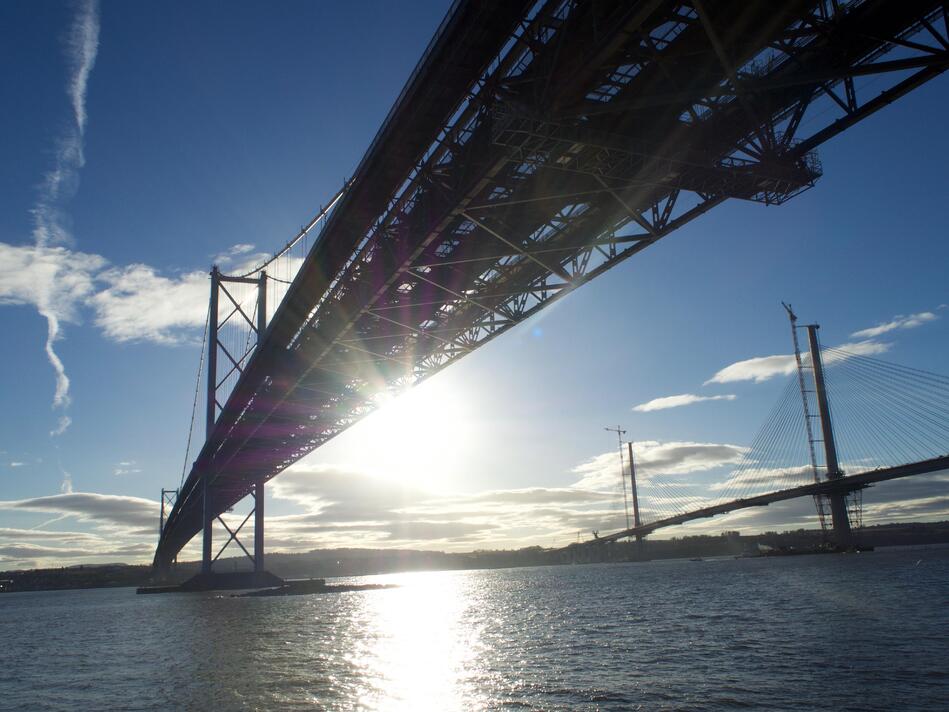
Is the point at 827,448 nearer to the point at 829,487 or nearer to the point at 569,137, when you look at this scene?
the point at 829,487

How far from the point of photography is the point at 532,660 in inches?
847

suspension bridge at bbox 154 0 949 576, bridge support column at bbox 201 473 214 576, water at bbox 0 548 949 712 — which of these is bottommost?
water at bbox 0 548 949 712

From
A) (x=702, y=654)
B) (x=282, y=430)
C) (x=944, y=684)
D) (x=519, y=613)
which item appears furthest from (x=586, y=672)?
(x=282, y=430)

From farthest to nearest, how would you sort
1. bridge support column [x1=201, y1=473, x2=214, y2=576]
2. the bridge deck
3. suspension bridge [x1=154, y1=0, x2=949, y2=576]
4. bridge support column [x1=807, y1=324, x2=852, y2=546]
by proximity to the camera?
1. bridge support column [x1=807, y1=324, x2=852, y2=546]
2. the bridge deck
3. bridge support column [x1=201, y1=473, x2=214, y2=576]
4. suspension bridge [x1=154, y1=0, x2=949, y2=576]

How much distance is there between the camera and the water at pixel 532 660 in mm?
15828

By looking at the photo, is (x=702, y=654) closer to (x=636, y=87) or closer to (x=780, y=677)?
(x=780, y=677)

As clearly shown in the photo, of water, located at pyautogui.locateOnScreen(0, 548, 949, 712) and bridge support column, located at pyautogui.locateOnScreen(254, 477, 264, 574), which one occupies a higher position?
bridge support column, located at pyautogui.locateOnScreen(254, 477, 264, 574)

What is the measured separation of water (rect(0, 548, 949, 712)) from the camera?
15828mm

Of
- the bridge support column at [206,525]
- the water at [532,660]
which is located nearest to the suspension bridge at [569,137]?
the water at [532,660]

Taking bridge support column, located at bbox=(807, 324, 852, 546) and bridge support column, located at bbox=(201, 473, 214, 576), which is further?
bridge support column, located at bbox=(807, 324, 852, 546)

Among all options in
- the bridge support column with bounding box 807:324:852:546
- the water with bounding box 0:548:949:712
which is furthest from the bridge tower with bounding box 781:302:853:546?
the water with bounding box 0:548:949:712

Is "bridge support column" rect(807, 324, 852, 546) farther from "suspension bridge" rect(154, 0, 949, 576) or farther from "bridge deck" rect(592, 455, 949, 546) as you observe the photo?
"suspension bridge" rect(154, 0, 949, 576)

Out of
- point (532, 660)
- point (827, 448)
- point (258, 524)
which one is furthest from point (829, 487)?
point (532, 660)

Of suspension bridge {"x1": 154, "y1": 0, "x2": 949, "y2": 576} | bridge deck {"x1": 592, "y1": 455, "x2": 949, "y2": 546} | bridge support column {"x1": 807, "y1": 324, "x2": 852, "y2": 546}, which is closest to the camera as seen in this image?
suspension bridge {"x1": 154, "y1": 0, "x2": 949, "y2": 576}
